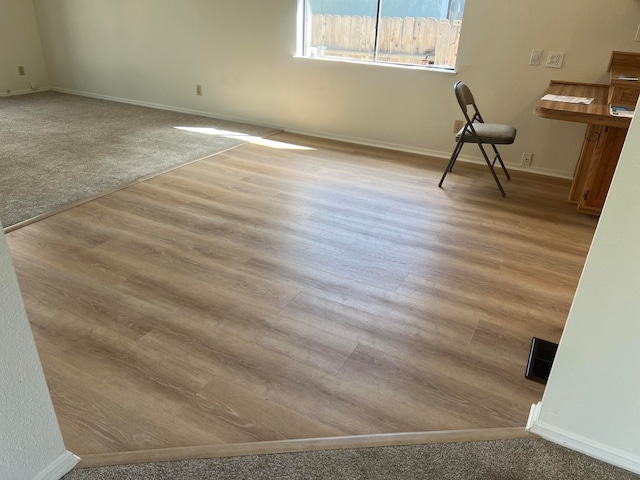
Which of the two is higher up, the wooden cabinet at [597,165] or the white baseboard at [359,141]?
the wooden cabinet at [597,165]

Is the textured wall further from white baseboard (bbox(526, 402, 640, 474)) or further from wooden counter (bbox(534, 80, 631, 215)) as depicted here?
wooden counter (bbox(534, 80, 631, 215))

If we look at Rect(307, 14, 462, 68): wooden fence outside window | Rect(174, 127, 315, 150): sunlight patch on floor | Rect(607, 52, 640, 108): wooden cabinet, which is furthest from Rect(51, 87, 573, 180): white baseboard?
Rect(607, 52, 640, 108): wooden cabinet

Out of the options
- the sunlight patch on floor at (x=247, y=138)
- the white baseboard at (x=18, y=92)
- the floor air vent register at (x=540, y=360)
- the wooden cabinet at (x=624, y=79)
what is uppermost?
the wooden cabinet at (x=624, y=79)

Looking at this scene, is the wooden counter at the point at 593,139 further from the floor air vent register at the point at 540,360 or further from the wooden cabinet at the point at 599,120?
the floor air vent register at the point at 540,360

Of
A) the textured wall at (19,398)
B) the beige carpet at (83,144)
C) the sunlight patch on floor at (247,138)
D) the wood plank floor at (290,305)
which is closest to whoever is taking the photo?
the textured wall at (19,398)

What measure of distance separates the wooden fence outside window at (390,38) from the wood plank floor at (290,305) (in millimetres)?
1407

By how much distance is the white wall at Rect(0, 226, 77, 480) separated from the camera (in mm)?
1129

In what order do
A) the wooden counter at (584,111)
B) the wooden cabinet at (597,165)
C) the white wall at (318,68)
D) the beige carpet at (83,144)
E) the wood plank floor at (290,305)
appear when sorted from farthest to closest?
the white wall at (318,68) < the beige carpet at (83,144) < the wooden cabinet at (597,165) < the wooden counter at (584,111) < the wood plank floor at (290,305)

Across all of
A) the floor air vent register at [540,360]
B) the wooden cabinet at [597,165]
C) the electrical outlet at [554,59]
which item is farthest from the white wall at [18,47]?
the floor air vent register at [540,360]

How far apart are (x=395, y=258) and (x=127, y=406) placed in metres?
1.58

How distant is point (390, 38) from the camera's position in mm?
4395

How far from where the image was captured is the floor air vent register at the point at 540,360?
1.81 m

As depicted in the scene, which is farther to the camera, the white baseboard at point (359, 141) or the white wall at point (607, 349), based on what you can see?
the white baseboard at point (359, 141)

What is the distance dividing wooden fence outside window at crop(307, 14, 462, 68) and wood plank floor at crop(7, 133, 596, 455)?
4.62 ft
